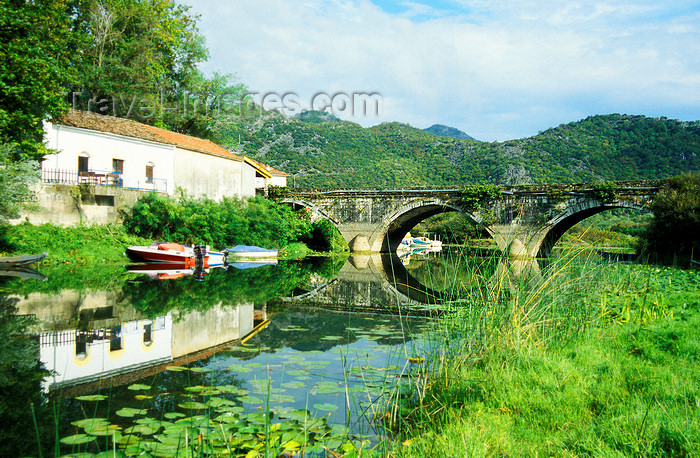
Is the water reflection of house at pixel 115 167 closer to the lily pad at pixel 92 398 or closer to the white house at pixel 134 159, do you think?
the white house at pixel 134 159

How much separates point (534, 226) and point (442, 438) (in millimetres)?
26117

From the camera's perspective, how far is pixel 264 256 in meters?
22.4

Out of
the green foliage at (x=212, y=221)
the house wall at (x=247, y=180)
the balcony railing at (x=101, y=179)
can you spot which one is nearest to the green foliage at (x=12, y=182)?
the balcony railing at (x=101, y=179)

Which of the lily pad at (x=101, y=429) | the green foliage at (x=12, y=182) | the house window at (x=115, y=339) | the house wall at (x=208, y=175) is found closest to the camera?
the lily pad at (x=101, y=429)

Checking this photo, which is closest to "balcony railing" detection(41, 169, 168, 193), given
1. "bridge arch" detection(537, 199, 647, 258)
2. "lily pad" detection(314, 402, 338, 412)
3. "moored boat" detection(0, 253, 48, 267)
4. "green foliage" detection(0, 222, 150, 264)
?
"green foliage" detection(0, 222, 150, 264)

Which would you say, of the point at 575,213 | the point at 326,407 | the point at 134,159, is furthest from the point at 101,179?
the point at 575,213

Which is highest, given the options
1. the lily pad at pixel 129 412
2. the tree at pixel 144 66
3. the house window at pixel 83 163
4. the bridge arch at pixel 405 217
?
the tree at pixel 144 66

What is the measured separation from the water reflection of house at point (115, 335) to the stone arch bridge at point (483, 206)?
17.1 meters

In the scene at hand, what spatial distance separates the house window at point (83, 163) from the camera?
20578 mm

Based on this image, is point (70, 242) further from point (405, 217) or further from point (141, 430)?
point (405, 217)

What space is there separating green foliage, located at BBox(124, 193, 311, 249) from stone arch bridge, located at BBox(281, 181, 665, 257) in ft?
12.9

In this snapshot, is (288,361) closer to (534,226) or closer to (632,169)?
(534,226)

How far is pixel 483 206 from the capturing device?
93.5 ft

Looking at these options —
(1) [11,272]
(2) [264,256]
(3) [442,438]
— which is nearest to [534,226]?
(2) [264,256]
